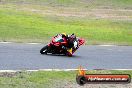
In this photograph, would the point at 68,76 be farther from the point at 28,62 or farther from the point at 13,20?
the point at 13,20

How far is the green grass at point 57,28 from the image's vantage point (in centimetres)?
2362

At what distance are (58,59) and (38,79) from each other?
14.3 feet

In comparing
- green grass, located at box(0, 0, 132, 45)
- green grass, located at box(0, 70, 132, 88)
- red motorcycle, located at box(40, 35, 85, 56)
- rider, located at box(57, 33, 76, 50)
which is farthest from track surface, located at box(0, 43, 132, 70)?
green grass, located at box(0, 0, 132, 45)

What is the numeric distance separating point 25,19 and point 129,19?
30.9ft

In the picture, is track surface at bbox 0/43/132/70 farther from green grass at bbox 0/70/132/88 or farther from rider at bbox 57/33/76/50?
green grass at bbox 0/70/132/88

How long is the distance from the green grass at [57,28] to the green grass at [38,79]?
954 centimetres

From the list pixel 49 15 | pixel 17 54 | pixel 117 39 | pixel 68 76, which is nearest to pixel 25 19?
pixel 49 15

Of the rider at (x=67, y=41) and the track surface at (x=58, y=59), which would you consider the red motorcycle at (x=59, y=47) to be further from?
the track surface at (x=58, y=59)

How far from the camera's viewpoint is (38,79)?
1059 centimetres

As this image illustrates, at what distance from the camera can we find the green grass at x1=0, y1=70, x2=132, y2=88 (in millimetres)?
9797

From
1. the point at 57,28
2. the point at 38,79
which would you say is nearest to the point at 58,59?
the point at 38,79

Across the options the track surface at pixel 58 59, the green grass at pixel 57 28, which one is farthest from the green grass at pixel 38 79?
the green grass at pixel 57 28

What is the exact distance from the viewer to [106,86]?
400 inches

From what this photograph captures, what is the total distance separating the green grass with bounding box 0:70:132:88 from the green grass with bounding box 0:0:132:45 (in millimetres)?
9544
